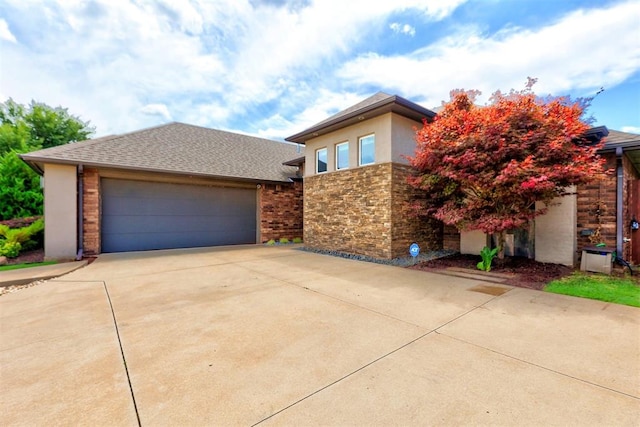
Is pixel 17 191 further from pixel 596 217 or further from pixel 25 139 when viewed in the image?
pixel 596 217

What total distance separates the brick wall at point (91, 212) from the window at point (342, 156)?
28.9 ft

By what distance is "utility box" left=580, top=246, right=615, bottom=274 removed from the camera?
6.25m

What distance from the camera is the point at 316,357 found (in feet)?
9.12

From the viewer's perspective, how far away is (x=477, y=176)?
6273mm

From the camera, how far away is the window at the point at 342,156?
388 inches

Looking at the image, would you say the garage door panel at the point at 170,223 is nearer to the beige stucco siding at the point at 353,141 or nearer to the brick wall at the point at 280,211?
the brick wall at the point at 280,211

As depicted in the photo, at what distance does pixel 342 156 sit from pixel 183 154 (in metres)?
7.20

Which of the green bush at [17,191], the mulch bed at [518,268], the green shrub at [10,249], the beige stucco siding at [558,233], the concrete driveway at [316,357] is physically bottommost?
the concrete driveway at [316,357]

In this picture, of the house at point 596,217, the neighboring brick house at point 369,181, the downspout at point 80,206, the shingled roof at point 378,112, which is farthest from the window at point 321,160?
the downspout at point 80,206

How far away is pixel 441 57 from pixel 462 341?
30.9ft

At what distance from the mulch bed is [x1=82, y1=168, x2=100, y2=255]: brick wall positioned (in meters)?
10.9

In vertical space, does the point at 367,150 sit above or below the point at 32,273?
above

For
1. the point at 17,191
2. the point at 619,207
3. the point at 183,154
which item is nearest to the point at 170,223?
the point at 183,154

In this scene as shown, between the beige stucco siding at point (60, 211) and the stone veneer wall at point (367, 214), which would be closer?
the stone veneer wall at point (367, 214)
